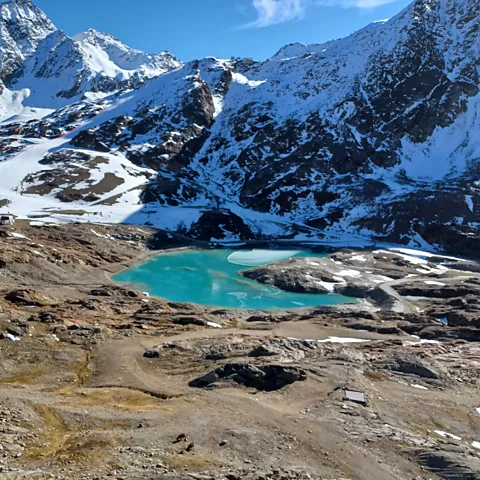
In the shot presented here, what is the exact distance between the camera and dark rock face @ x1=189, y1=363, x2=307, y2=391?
3453cm

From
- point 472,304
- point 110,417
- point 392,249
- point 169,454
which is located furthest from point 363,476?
point 392,249

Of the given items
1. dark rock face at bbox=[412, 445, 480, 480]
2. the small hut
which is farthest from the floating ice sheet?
dark rock face at bbox=[412, 445, 480, 480]

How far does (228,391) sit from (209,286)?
6197 centimetres

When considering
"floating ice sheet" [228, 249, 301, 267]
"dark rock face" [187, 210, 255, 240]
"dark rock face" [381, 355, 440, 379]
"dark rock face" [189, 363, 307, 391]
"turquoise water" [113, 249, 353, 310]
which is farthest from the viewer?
"dark rock face" [187, 210, 255, 240]

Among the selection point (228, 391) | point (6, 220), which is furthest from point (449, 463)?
point (6, 220)

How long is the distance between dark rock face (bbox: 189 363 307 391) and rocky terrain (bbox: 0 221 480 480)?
107mm

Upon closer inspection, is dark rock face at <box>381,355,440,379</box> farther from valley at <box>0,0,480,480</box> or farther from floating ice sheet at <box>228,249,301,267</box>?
floating ice sheet at <box>228,249,301,267</box>

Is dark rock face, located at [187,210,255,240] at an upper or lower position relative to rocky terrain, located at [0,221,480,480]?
upper

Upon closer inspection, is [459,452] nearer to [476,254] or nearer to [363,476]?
[363,476]

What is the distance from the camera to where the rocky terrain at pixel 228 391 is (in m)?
22.7

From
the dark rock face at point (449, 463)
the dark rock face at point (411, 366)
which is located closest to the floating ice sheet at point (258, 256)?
the dark rock face at point (411, 366)

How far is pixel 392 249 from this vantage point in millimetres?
131000

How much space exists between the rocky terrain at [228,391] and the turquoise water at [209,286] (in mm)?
12641

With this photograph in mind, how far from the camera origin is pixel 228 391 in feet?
108
